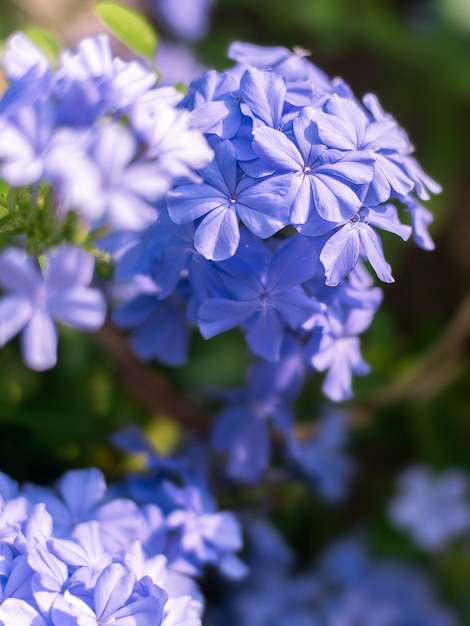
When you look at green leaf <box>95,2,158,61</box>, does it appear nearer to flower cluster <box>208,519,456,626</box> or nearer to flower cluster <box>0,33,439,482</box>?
flower cluster <box>0,33,439,482</box>

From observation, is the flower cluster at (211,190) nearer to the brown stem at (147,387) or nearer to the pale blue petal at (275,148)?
the pale blue petal at (275,148)

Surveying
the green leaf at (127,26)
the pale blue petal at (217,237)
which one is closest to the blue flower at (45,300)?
the pale blue petal at (217,237)

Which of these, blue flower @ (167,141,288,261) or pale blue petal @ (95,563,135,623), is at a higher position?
blue flower @ (167,141,288,261)

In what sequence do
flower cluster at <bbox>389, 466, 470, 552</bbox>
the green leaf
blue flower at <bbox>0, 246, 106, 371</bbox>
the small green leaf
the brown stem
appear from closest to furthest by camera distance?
blue flower at <bbox>0, 246, 106, 371</bbox> → the green leaf → the small green leaf → the brown stem → flower cluster at <bbox>389, 466, 470, 552</bbox>

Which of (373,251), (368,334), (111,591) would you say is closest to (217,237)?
(373,251)

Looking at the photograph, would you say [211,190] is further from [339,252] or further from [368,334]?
[368,334]

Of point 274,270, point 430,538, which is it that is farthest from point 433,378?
point 274,270

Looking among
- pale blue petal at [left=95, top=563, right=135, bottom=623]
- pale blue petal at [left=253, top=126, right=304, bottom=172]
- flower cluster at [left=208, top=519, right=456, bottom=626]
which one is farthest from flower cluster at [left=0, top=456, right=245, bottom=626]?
pale blue petal at [left=253, top=126, right=304, bottom=172]
